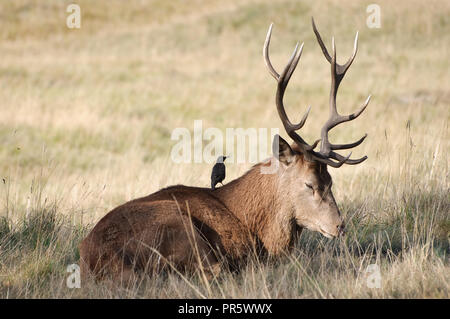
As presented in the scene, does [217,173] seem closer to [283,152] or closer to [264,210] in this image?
[264,210]

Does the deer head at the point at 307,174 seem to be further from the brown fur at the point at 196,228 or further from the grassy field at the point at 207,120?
the grassy field at the point at 207,120

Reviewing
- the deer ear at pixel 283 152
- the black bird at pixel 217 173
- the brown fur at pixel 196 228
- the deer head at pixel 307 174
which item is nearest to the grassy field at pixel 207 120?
the brown fur at pixel 196 228

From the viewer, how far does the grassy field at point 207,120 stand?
579 centimetres

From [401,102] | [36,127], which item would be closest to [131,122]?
[36,127]

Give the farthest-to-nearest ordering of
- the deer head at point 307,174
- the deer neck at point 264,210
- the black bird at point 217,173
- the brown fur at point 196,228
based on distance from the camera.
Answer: the black bird at point 217,173 < the deer neck at point 264,210 < the deer head at point 307,174 < the brown fur at point 196,228

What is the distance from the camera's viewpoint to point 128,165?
1487cm

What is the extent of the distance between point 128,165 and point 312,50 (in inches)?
694

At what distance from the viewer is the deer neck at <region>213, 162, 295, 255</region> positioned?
6.14 meters

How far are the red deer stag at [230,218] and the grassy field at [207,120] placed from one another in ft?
0.66

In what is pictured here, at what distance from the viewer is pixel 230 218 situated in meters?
6.10

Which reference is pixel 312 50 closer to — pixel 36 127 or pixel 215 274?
pixel 36 127

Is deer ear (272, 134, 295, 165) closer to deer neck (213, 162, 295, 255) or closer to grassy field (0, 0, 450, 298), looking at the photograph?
deer neck (213, 162, 295, 255)

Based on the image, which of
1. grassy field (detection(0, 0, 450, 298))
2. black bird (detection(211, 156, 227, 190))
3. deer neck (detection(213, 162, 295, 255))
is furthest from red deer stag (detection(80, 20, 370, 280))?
black bird (detection(211, 156, 227, 190))

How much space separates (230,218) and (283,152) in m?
0.78
